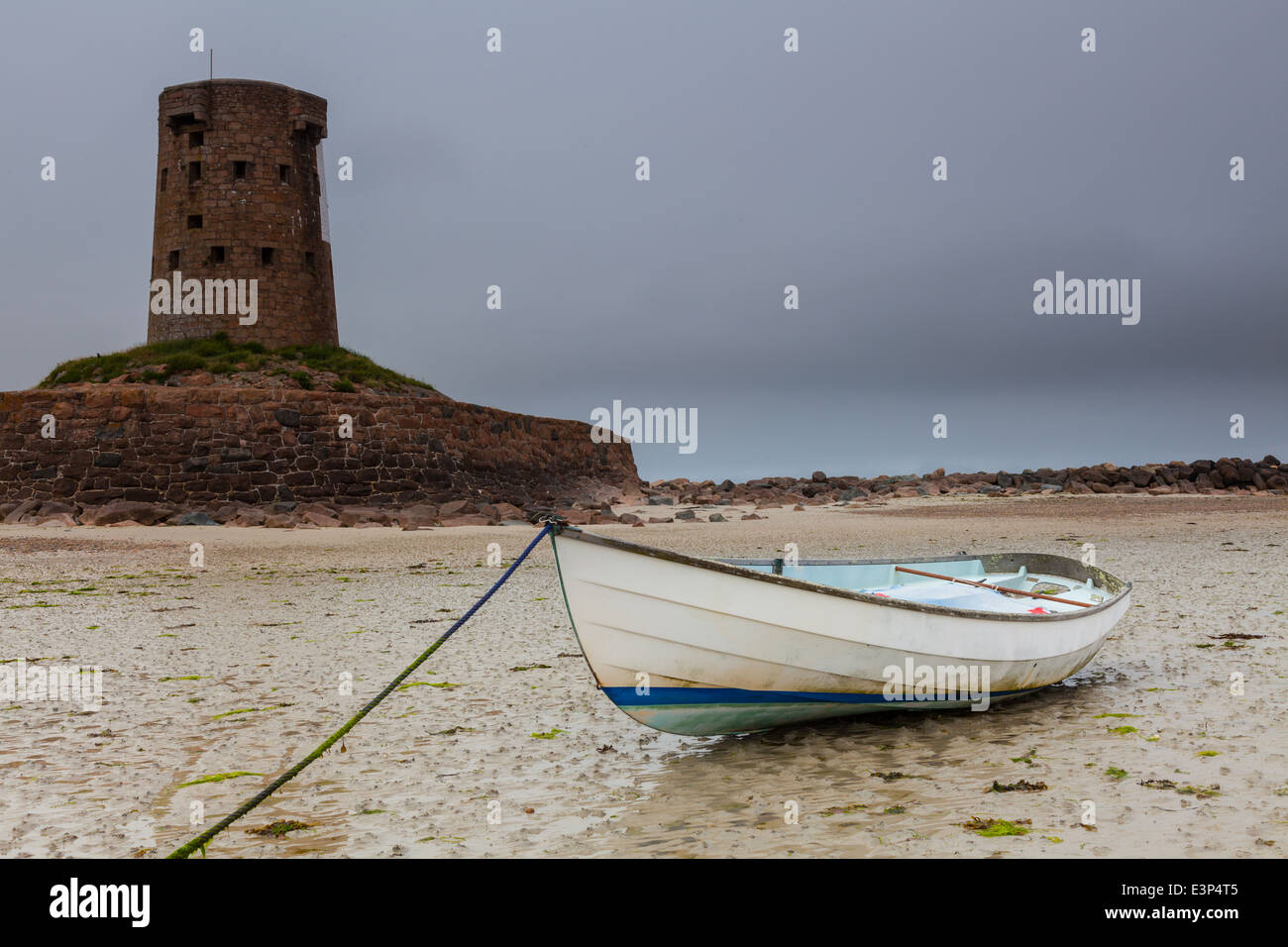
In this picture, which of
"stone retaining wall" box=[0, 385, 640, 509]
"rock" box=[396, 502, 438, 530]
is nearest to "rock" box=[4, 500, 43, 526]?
"stone retaining wall" box=[0, 385, 640, 509]

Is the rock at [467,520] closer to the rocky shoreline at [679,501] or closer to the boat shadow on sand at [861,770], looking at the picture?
the rocky shoreline at [679,501]

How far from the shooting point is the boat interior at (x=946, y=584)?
26.1 ft

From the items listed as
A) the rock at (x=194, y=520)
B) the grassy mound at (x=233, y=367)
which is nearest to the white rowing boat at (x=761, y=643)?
the rock at (x=194, y=520)

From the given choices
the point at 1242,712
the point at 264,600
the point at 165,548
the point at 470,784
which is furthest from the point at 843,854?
the point at 165,548

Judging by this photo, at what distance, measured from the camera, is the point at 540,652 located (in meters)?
8.88

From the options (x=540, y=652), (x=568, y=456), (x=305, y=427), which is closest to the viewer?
(x=540, y=652)

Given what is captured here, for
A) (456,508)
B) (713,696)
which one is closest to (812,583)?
(713,696)

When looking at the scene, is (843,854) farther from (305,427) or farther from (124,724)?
(305,427)

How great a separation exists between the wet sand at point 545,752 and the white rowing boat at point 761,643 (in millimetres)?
308

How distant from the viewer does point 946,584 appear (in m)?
8.75

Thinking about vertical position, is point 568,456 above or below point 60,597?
above

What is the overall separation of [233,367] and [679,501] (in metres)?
15.4

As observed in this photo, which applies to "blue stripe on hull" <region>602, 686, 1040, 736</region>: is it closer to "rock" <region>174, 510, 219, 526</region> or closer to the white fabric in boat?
the white fabric in boat
